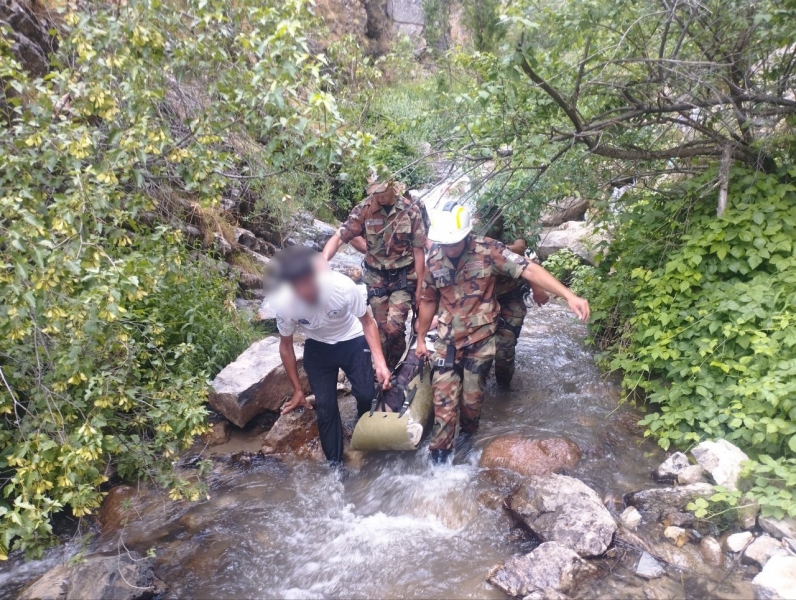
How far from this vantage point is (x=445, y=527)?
3.63 metres

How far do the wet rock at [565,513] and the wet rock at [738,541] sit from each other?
0.59 metres

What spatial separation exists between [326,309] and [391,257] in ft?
4.55

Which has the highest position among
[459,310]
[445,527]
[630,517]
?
[459,310]

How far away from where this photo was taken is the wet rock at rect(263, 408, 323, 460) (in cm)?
454

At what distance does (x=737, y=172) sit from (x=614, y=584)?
331 centimetres

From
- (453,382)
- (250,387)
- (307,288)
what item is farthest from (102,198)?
(453,382)

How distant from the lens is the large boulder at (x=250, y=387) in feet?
15.3

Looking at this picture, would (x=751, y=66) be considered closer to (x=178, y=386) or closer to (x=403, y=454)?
(x=403, y=454)

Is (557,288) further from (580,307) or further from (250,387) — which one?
(250,387)

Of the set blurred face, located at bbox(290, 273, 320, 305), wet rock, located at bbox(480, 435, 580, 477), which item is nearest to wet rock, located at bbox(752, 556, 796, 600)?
wet rock, located at bbox(480, 435, 580, 477)

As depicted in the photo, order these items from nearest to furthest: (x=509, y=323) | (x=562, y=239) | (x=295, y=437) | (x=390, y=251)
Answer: (x=295, y=437) < (x=509, y=323) < (x=390, y=251) < (x=562, y=239)

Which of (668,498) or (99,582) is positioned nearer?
(99,582)

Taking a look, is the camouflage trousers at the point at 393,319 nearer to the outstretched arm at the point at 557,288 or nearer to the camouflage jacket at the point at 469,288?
the camouflage jacket at the point at 469,288

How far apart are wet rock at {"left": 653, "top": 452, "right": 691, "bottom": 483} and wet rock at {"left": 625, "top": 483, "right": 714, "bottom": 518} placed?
176 mm
